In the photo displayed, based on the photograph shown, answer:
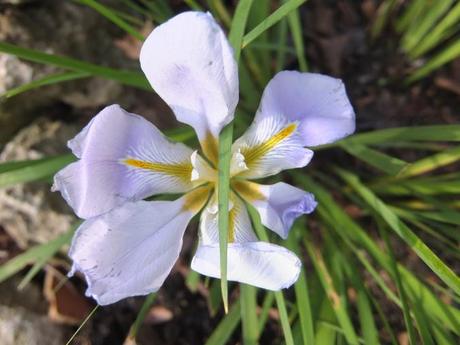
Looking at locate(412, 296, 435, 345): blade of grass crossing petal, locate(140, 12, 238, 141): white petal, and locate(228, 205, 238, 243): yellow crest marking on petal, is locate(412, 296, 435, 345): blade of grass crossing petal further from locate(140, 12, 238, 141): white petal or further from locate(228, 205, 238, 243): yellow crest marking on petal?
locate(140, 12, 238, 141): white petal

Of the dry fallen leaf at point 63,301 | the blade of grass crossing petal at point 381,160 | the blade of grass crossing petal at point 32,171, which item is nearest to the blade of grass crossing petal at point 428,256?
the blade of grass crossing petal at point 381,160

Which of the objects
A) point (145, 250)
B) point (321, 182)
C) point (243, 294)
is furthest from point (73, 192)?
point (321, 182)

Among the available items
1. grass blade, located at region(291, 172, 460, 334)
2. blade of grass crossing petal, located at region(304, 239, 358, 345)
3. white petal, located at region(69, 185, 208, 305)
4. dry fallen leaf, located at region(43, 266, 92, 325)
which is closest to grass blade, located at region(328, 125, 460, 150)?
grass blade, located at region(291, 172, 460, 334)

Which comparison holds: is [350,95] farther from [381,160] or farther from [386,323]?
[386,323]

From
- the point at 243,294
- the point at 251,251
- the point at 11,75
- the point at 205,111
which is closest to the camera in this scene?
the point at 251,251

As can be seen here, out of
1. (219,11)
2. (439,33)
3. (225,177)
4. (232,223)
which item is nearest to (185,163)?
(232,223)

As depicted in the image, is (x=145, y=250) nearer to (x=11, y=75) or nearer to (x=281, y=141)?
(x=281, y=141)

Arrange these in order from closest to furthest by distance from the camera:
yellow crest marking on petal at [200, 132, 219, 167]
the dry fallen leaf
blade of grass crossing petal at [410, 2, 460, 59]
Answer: yellow crest marking on petal at [200, 132, 219, 167]
blade of grass crossing petal at [410, 2, 460, 59]
the dry fallen leaf
